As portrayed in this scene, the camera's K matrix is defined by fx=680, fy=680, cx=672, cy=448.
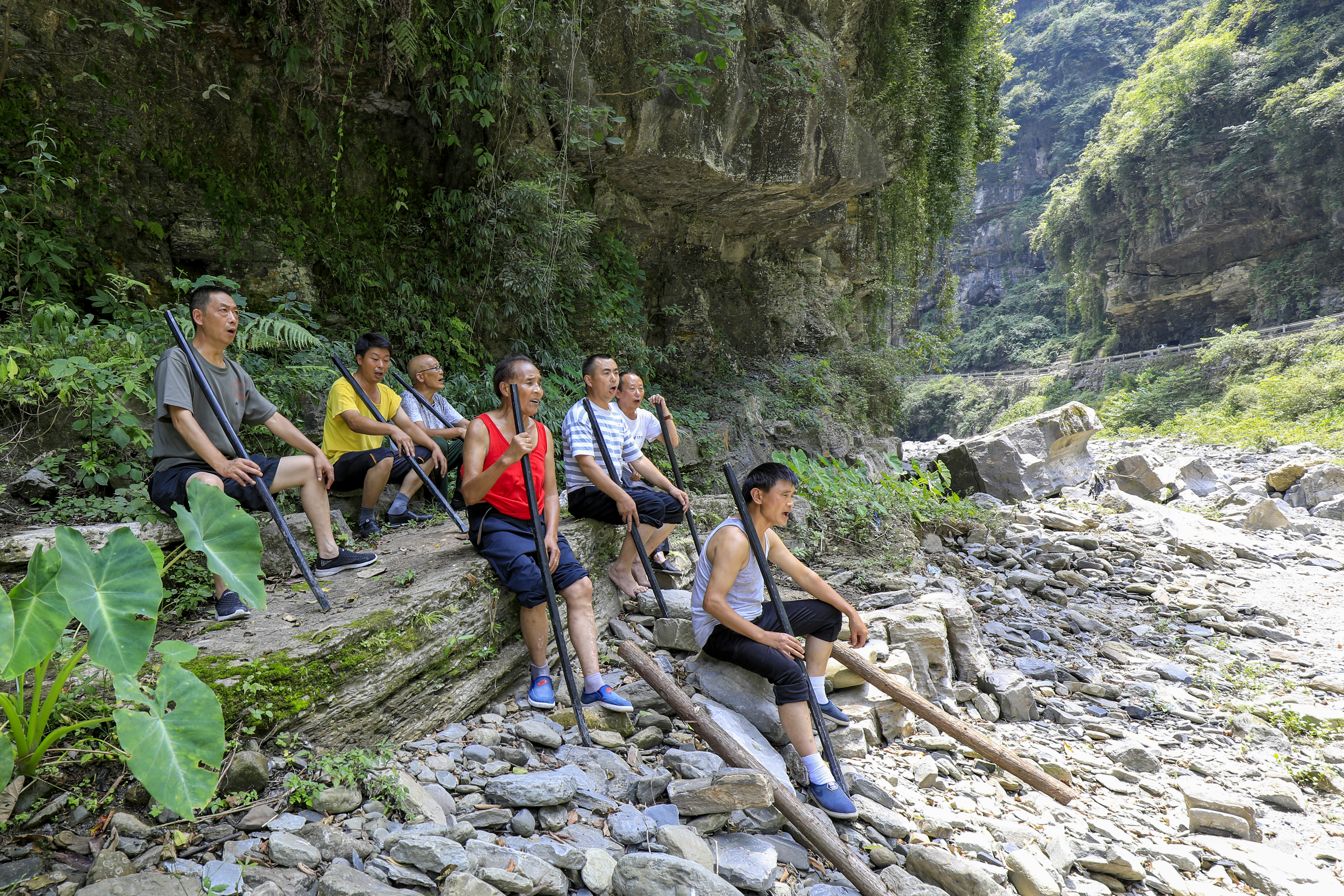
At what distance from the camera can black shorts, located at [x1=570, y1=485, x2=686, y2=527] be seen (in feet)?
14.8

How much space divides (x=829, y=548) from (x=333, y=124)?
652cm

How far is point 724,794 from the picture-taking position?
2752mm

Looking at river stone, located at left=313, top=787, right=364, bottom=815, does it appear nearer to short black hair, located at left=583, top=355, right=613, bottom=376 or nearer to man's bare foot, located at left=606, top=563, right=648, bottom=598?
man's bare foot, located at left=606, top=563, right=648, bottom=598

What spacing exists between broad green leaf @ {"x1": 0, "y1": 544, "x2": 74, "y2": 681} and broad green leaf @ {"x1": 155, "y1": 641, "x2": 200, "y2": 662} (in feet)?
0.78

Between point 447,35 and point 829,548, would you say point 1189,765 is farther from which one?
point 447,35

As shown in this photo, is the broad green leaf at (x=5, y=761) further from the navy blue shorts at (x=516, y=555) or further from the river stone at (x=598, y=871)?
the navy blue shorts at (x=516, y=555)

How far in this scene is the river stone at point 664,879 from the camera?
87.7 inches

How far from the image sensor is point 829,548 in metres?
6.62

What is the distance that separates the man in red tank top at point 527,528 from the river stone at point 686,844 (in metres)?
0.80

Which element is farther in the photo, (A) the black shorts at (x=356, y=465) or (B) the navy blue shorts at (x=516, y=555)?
(A) the black shorts at (x=356, y=465)

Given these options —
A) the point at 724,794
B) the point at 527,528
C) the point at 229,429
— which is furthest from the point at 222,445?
the point at 724,794

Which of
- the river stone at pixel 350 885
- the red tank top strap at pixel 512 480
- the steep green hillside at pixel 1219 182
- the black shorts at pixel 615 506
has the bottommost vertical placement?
the river stone at pixel 350 885

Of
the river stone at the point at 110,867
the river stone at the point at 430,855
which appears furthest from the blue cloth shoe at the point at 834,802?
the river stone at the point at 110,867

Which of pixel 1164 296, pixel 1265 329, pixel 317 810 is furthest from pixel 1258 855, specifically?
pixel 1164 296
